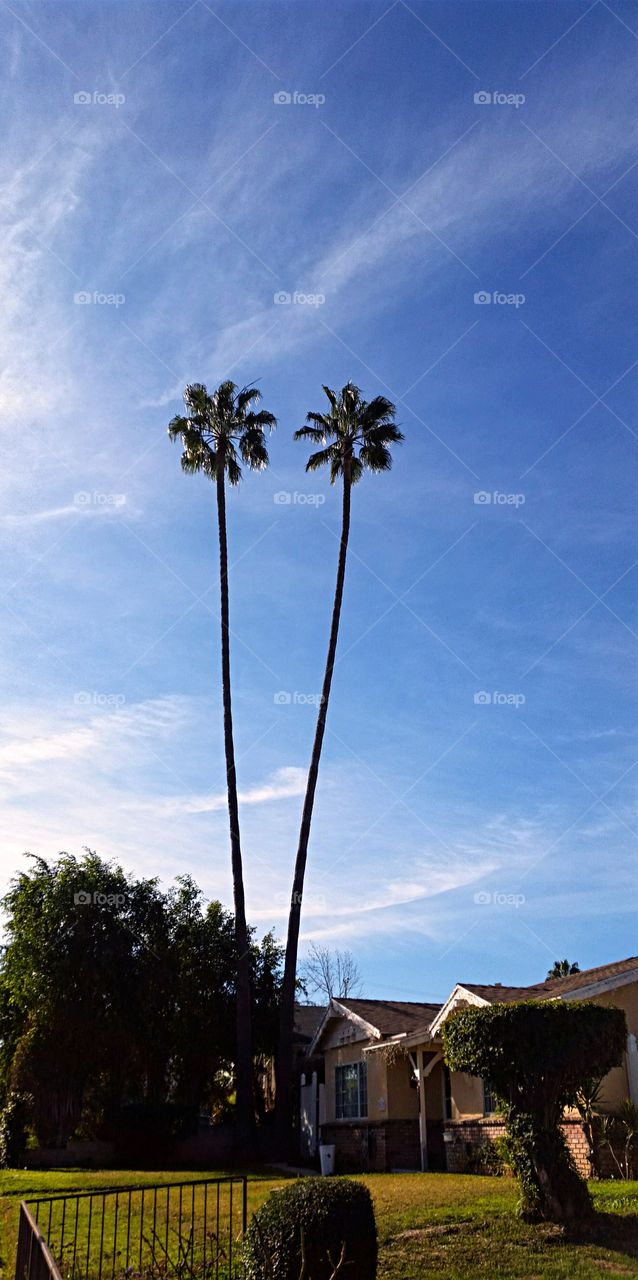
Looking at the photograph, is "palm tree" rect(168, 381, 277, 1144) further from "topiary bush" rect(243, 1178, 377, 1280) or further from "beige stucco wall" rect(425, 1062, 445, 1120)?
"topiary bush" rect(243, 1178, 377, 1280)

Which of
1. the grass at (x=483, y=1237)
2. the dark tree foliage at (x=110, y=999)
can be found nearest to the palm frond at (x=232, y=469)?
the dark tree foliage at (x=110, y=999)

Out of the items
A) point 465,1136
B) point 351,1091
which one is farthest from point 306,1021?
point 465,1136

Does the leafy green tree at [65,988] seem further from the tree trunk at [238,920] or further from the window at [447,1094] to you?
the window at [447,1094]

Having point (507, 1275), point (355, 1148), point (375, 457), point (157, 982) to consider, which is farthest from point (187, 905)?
point (507, 1275)

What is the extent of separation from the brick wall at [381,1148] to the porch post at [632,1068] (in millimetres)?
8450

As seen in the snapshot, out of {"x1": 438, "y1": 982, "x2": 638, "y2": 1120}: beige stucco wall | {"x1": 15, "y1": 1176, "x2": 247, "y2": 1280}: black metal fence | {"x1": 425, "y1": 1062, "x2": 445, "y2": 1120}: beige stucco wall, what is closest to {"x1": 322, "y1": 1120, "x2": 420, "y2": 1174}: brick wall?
{"x1": 425, "y1": 1062, "x2": 445, "y2": 1120}: beige stucco wall

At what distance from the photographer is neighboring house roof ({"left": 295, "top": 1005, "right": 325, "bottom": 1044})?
3292cm

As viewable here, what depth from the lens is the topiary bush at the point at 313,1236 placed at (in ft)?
27.1

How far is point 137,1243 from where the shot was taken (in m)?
12.2

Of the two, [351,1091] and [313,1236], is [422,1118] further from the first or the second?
[313,1236]

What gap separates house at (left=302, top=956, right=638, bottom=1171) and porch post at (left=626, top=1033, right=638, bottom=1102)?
0.02 meters

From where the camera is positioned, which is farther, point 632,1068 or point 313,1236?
point 632,1068

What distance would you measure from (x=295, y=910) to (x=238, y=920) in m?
1.70

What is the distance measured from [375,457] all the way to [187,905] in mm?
16538
